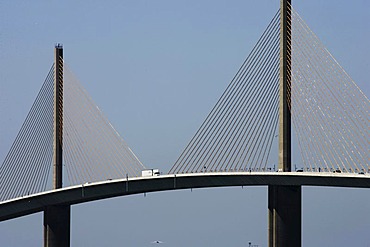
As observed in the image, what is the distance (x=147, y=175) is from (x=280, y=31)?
1282 cm

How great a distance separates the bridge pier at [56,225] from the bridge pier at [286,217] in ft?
50.7

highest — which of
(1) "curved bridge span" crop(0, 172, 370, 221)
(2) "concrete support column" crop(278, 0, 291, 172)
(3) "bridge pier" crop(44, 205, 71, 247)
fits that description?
(2) "concrete support column" crop(278, 0, 291, 172)

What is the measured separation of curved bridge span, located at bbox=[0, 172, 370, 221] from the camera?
73812 mm

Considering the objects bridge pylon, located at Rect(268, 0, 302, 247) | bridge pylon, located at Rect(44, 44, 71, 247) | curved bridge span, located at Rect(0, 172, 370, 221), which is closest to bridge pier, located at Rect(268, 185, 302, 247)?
bridge pylon, located at Rect(268, 0, 302, 247)

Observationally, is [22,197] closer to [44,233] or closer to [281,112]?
[44,233]

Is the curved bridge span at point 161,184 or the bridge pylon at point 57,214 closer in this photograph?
the curved bridge span at point 161,184

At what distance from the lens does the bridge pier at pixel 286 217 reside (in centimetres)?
7881

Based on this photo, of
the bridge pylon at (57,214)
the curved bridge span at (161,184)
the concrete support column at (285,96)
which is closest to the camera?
the curved bridge span at (161,184)

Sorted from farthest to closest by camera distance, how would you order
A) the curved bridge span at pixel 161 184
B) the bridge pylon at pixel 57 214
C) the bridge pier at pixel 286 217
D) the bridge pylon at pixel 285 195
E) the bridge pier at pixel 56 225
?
the bridge pier at pixel 56 225
the bridge pylon at pixel 57 214
the bridge pier at pixel 286 217
the bridge pylon at pixel 285 195
the curved bridge span at pixel 161 184

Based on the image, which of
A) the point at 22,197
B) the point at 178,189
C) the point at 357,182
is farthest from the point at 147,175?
the point at 357,182

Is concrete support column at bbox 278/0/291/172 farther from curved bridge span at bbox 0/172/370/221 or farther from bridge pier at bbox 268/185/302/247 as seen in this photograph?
bridge pier at bbox 268/185/302/247

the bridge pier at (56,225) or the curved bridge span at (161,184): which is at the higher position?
the curved bridge span at (161,184)

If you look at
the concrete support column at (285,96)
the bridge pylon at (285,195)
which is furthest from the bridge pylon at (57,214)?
the concrete support column at (285,96)

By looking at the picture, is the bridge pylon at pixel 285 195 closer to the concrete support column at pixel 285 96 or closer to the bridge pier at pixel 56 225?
the concrete support column at pixel 285 96
